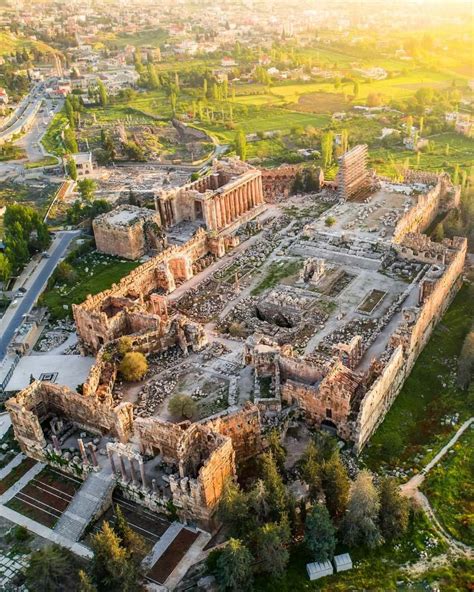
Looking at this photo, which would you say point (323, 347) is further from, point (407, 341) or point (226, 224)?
point (226, 224)

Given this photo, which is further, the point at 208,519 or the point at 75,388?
the point at 75,388

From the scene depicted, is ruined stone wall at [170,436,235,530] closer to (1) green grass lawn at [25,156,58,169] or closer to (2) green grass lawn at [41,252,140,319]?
(2) green grass lawn at [41,252,140,319]

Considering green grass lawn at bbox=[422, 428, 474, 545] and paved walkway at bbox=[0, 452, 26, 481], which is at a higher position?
paved walkway at bbox=[0, 452, 26, 481]

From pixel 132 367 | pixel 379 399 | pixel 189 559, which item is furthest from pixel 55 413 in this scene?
pixel 379 399

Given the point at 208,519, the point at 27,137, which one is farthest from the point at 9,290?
the point at 27,137

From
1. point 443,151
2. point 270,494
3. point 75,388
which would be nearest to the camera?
point 270,494

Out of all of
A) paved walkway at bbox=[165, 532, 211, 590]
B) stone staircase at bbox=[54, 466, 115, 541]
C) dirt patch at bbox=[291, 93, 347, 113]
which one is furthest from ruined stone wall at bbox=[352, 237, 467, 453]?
dirt patch at bbox=[291, 93, 347, 113]

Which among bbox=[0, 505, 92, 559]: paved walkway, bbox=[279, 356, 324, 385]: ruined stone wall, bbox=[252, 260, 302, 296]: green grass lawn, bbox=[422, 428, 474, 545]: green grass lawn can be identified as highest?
bbox=[279, 356, 324, 385]: ruined stone wall

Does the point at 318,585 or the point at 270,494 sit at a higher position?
the point at 270,494
